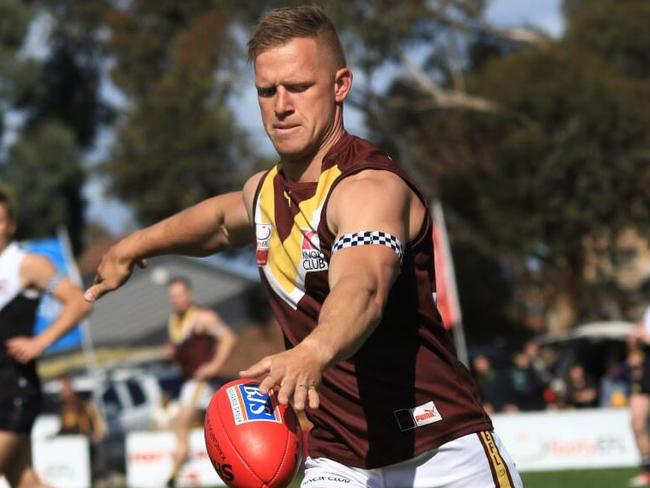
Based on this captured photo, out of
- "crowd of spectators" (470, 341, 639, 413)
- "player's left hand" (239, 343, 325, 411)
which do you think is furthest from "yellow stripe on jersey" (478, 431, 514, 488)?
"crowd of spectators" (470, 341, 639, 413)

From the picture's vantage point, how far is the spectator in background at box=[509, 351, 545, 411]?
21.9 m

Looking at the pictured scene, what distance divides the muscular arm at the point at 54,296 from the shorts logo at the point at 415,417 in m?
3.73

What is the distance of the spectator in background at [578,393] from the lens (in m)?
22.6

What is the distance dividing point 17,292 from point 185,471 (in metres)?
8.37

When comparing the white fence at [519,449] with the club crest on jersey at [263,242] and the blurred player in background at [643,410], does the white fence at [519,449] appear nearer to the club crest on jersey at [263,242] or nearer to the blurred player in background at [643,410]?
the blurred player in background at [643,410]

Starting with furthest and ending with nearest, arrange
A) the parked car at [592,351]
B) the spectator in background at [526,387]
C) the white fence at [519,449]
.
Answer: the parked car at [592,351] < the spectator in background at [526,387] < the white fence at [519,449]

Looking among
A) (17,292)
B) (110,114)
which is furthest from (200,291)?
(17,292)

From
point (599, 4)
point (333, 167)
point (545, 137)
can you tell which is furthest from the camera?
point (599, 4)

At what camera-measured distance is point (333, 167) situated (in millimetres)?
4254

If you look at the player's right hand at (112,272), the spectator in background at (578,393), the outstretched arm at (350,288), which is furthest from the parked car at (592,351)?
the outstretched arm at (350,288)

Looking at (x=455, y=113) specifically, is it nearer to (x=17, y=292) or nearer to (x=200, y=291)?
(x=200, y=291)

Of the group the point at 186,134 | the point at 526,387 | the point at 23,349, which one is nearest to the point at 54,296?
the point at 23,349

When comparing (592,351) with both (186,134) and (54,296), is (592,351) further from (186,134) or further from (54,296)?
(54,296)

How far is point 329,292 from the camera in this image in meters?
4.05
